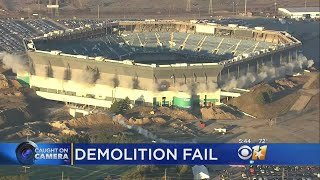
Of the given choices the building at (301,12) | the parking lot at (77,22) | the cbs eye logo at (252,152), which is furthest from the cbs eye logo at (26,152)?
the building at (301,12)

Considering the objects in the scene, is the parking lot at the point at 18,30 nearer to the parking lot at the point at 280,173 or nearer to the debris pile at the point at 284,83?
the debris pile at the point at 284,83

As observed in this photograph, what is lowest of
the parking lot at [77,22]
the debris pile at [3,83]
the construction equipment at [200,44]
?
the debris pile at [3,83]

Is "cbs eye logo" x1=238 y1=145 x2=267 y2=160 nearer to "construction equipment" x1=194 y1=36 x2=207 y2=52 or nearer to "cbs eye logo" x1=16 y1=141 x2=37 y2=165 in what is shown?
"cbs eye logo" x1=16 y1=141 x2=37 y2=165

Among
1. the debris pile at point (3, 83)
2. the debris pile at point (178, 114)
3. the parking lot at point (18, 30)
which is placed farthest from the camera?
the parking lot at point (18, 30)

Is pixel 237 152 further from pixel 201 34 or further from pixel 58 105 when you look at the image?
pixel 201 34

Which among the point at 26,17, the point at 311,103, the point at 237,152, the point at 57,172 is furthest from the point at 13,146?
the point at 26,17

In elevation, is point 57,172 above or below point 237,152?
below

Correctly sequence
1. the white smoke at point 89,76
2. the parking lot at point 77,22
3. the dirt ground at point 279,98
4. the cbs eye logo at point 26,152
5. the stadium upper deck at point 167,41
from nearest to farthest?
the cbs eye logo at point 26,152
the dirt ground at point 279,98
the white smoke at point 89,76
the stadium upper deck at point 167,41
the parking lot at point 77,22
